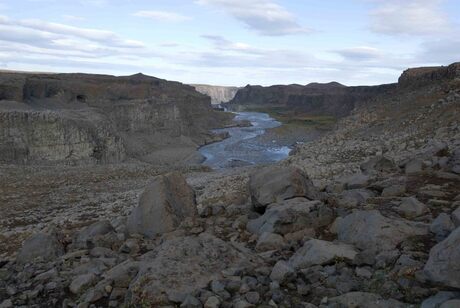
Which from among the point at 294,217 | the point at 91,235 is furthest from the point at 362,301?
the point at 91,235

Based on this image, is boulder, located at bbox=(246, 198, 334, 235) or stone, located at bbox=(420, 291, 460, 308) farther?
boulder, located at bbox=(246, 198, 334, 235)

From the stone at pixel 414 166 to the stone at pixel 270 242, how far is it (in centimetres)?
459

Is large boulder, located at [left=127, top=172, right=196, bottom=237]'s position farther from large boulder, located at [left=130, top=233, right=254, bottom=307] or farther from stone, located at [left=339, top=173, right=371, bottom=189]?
stone, located at [left=339, top=173, right=371, bottom=189]


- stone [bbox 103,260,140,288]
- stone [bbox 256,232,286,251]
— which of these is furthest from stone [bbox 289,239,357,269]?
stone [bbox 103,260,140,288]

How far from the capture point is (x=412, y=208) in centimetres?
772

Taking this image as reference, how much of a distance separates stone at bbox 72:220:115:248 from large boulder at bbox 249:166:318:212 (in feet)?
10.1

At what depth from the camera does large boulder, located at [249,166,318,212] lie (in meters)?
9.17

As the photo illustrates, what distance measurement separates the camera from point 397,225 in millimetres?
6715

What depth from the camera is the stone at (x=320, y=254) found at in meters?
6.33

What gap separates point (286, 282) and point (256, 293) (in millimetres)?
507

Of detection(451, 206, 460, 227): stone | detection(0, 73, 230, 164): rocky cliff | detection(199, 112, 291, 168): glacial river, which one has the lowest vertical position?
detection(199, 112, 291, 168): glacial river

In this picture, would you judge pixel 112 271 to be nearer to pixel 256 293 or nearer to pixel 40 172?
pixel 256 293

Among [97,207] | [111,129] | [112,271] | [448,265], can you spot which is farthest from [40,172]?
[448,265]

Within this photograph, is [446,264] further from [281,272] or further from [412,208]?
[412,208]
